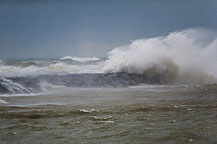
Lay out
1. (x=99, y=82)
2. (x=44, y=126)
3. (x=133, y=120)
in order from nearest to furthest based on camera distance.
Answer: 1. (x=44, y=126)
2. (x=133, y=120)
3. (x=99, y=82)

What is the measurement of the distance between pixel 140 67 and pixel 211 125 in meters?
15.6

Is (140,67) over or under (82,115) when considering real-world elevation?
over

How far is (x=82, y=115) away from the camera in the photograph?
313 inches

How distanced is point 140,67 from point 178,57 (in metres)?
3.07

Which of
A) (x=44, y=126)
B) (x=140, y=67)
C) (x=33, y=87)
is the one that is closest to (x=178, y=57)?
(x=140, y=67)

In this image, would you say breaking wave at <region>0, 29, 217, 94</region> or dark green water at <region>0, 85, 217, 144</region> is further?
breaking wave at <region>0, 29, 217, 94</region>

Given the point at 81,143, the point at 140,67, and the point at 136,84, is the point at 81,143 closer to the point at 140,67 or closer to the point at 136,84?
the point at 136,84

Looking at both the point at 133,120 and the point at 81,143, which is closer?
the point at 81,143

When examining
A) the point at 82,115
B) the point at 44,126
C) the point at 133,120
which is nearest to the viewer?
the point at 44,126

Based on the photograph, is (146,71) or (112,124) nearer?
(112,124)

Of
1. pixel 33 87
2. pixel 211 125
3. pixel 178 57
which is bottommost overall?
pixel 211 125

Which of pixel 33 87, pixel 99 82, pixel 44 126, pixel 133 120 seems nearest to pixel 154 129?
pixel 133 120

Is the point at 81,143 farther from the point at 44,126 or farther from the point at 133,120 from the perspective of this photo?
the point at 133,120

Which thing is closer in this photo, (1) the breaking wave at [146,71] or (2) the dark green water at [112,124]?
(2) the dark green water at [112,124]
